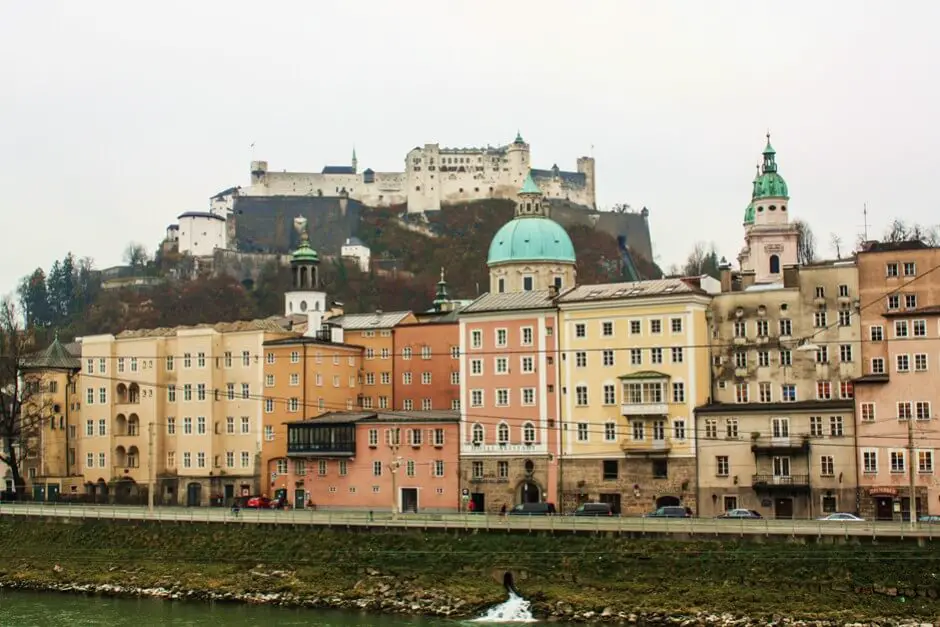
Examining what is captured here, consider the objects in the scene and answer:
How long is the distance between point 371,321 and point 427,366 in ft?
21.1

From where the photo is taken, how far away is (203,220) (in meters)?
177

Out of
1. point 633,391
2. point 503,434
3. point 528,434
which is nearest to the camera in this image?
point 633,391

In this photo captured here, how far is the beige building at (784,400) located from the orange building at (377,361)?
23.5 meters

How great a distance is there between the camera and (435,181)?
630ft

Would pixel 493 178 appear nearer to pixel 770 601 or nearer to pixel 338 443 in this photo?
pixel 338 443

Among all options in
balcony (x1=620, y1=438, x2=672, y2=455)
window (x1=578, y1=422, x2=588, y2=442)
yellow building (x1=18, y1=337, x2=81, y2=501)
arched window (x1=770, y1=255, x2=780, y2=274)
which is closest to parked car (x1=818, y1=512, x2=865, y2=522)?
balcony (x1=620, y1=438, x2=672, y2=455)

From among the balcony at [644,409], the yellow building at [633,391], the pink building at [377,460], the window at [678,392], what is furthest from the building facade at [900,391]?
the pink building at [377,460]

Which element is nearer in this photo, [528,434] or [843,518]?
[843,518]

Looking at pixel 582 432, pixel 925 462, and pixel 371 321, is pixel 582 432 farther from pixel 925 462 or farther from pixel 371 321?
pixel 371 321

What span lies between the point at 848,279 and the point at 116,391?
43.4m

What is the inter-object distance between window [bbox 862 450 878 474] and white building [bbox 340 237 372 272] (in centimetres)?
11868

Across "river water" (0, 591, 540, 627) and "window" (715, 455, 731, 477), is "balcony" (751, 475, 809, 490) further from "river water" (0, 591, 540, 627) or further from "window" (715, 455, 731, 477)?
"river water" (0, 591, 540, 627)

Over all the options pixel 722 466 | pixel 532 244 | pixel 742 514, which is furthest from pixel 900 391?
Result: pixel 532 244

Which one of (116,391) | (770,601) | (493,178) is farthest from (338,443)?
(493,178)
